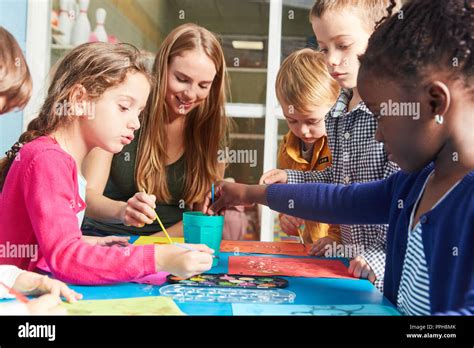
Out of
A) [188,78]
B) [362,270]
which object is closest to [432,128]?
[362,270]

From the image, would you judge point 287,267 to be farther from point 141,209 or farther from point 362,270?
point 141,209

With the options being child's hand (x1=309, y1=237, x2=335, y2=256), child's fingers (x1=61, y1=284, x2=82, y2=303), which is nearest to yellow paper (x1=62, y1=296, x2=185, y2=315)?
child's fingers (x1=61, y1=284, x2=82, y2=303)

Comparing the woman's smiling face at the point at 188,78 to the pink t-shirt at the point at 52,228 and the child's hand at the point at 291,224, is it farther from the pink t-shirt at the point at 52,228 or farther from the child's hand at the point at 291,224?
the pink t-shirt at the point at 52,228

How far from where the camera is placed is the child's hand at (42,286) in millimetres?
574

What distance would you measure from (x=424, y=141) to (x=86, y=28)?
1.40m

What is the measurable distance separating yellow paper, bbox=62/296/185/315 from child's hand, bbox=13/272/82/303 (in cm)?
1

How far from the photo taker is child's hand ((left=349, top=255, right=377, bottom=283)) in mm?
749

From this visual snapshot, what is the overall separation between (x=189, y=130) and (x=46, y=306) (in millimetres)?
799

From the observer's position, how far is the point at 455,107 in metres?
0.55

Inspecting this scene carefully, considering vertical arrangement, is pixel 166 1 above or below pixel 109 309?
above

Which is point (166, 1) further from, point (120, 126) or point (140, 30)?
point (120, 126)

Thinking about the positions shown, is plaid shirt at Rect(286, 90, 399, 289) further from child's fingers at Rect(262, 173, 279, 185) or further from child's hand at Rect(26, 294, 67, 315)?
child's hand at Rect(26, 294, 67, 315)

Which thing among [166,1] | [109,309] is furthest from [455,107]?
[166,1]

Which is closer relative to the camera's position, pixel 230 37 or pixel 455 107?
pixel 455 107
